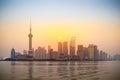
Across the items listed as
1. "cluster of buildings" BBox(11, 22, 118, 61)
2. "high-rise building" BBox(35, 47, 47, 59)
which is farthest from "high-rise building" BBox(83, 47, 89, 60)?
"high-rise building" BBox(35, 47, 47, 59)

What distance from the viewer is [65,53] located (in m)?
4.35

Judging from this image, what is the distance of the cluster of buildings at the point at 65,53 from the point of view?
4.30 m

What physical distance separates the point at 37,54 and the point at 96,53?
0.85 meters

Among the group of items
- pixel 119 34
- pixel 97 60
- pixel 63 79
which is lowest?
pixel 63 79

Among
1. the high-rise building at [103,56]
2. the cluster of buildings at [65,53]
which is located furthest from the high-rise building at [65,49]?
the high-rise building at [103,56]

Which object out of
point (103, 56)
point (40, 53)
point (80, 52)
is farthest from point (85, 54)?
point (40, 53)

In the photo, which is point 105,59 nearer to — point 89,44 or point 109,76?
point 89,44

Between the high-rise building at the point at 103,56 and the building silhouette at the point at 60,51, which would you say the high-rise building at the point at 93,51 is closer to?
the high-rise building at the point at 103,56

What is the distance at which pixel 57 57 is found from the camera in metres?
4.39

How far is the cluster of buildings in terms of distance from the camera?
430 cm

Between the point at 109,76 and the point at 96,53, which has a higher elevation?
the point at 96,53

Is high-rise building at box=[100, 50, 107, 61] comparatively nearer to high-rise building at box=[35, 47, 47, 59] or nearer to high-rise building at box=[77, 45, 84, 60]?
high-rise building at box=[77, 45, 84, 60]

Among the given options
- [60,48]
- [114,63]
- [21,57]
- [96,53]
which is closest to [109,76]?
[114,63]

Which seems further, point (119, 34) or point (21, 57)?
point (21, 57)
